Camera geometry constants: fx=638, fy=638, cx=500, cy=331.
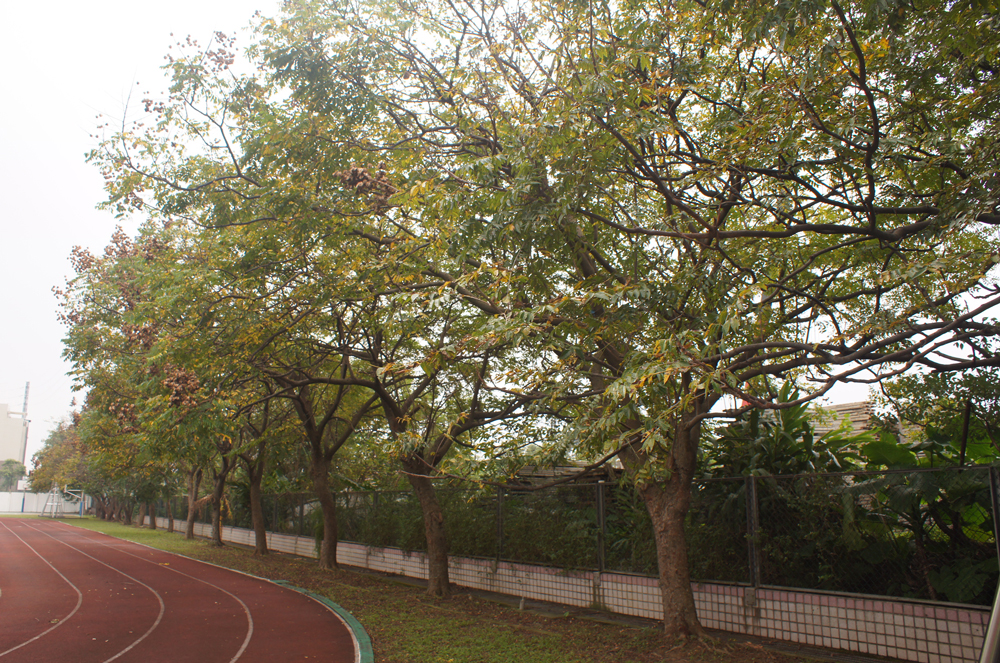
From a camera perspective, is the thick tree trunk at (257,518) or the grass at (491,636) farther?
the thick tree trunk at (257,518)

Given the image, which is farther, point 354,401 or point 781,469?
point 354,401

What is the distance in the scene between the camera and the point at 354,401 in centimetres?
1878

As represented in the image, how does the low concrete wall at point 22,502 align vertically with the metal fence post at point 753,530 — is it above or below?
below

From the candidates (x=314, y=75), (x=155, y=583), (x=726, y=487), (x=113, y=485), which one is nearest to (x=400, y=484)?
(x=155, y=583)

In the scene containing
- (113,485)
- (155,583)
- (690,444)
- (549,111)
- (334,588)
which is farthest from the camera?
(113,485)

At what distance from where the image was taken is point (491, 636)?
30.9 feet

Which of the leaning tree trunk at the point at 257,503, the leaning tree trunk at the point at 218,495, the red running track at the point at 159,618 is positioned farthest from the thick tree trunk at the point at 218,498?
the red running track at the point at 159,618

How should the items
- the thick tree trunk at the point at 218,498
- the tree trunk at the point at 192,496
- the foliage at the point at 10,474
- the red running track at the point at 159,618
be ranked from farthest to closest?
1. the foliage at the point at 10,474
2. the tree trunk at the point at 192,496
3. the thick tree trunk at the point at 218,498
4. the red running track at the point at 159,618

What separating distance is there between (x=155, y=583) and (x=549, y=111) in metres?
15.9

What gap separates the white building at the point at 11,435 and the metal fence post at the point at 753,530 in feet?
482

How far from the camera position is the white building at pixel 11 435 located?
123188 millimetres

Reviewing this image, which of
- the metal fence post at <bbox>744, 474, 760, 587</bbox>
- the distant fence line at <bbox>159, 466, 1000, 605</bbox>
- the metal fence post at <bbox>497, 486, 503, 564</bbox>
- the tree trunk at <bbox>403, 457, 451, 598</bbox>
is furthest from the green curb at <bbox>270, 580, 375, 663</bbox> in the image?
the metal fence post at <bbox>744, 474, 760, 587</bbox>

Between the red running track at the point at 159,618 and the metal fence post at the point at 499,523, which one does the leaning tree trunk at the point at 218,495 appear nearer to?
the red running track at the point at 159,618

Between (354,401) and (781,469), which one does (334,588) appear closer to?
(354,401)
